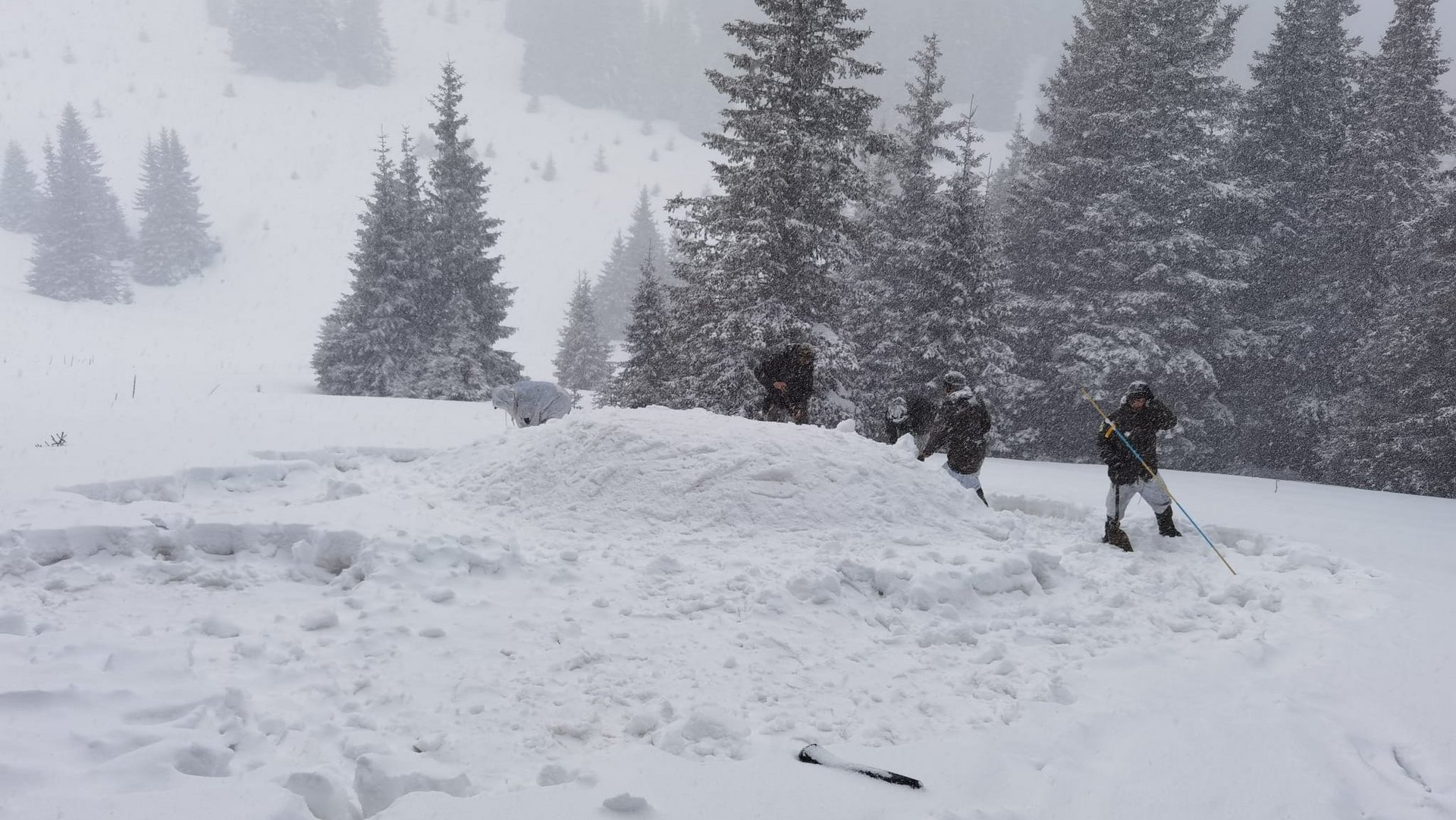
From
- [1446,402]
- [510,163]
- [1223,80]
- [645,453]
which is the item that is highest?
[510,163]

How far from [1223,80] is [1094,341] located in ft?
29.4

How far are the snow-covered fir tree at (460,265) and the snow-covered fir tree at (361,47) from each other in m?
71.6

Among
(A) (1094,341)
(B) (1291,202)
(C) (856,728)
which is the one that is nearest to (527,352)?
(A) (1094,341)

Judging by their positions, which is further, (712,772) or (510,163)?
(510,163)

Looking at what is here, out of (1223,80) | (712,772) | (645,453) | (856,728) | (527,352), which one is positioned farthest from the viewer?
(527,352)

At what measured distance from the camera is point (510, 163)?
7725 cm

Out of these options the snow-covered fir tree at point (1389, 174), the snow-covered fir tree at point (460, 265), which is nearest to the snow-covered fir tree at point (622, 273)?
the snow-covered fir tree at point (460, 265)

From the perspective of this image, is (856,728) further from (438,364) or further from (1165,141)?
(438,364)

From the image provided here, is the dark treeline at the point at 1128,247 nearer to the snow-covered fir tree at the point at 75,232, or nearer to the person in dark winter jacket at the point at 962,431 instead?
the person in dark winter jacket at the point at 962,431

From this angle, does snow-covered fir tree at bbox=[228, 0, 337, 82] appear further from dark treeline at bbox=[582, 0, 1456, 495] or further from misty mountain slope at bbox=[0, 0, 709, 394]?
dark treeline at bbox=[582, 0, 1456, 495]

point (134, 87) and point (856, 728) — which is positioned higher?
point (134, 87)

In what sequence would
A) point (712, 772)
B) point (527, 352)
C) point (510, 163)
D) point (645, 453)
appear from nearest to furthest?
point (712, 772)
point (645, 453)
point (527, 352)
point (510, 163)

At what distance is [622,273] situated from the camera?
5631 cm

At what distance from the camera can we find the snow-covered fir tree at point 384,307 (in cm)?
2461
